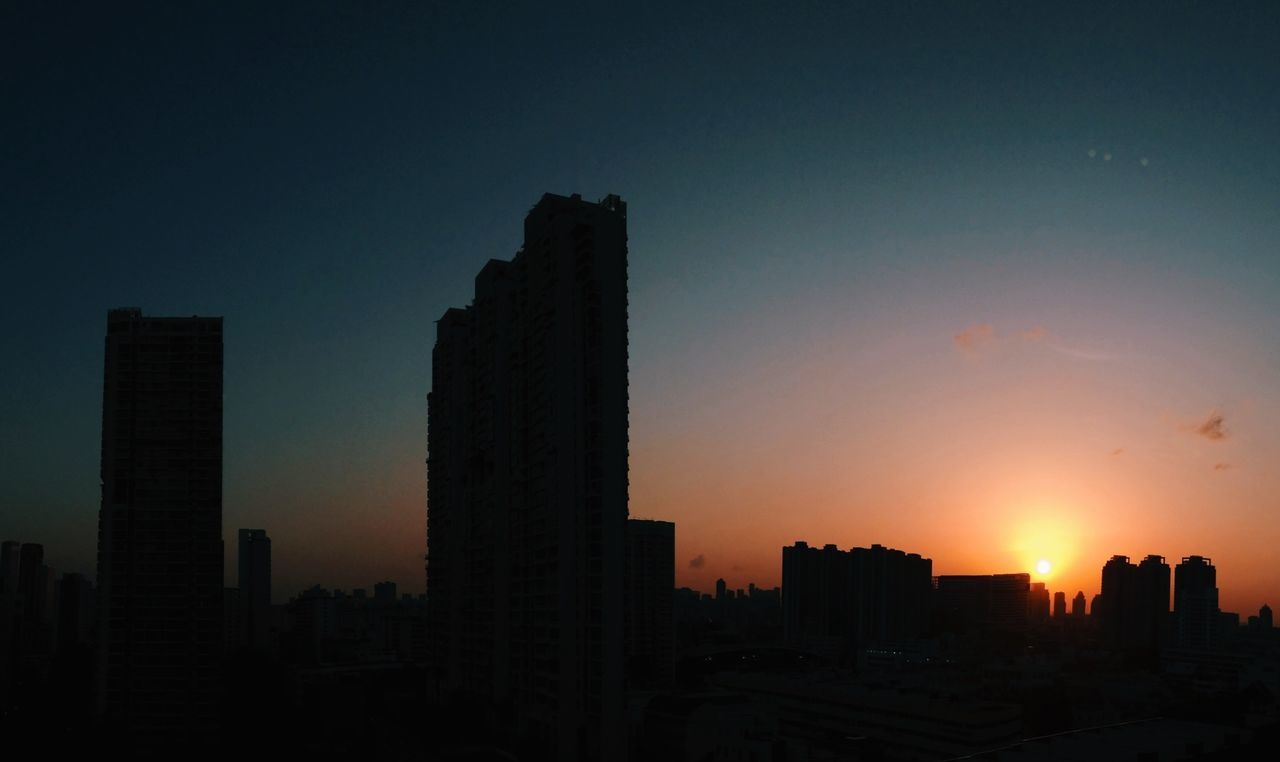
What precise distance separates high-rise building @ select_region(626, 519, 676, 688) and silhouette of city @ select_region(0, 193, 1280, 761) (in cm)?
35

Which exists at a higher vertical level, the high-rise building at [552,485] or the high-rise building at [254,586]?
the high-rise building at [552,485]

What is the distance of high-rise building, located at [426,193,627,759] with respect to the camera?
83.4ft

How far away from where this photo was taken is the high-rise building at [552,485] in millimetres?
25406

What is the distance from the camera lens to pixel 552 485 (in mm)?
27062

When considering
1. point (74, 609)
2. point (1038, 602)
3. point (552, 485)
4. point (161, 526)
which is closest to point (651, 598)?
point (161, 526)

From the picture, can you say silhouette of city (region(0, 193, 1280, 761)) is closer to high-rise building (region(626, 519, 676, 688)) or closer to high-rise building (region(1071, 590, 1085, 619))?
high-rise building (region(626, 519, 676, 688))

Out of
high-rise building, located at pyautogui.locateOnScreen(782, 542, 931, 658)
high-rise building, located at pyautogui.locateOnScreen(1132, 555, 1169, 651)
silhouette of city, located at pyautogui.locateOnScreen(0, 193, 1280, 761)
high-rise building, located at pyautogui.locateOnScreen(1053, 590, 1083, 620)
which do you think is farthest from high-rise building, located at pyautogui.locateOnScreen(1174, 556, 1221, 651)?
high-rise building, located at pyautogui.locateOnScreen(1053, 590, 1083, 620)

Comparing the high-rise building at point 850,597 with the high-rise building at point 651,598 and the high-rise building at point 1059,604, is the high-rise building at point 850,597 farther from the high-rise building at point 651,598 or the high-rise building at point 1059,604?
the high-rise building at point 1059,604

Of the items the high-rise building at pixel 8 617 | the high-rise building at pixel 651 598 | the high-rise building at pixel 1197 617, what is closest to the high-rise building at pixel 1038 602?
the high-rise building at pixel 1197 617

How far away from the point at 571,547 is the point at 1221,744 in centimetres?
2175

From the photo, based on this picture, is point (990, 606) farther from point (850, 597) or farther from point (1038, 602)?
point (850, 597)

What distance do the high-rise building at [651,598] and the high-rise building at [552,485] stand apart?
39148mm

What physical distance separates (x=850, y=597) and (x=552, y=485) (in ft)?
295

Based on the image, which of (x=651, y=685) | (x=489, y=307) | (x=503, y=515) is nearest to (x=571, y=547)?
A: (x=503, y=515)
